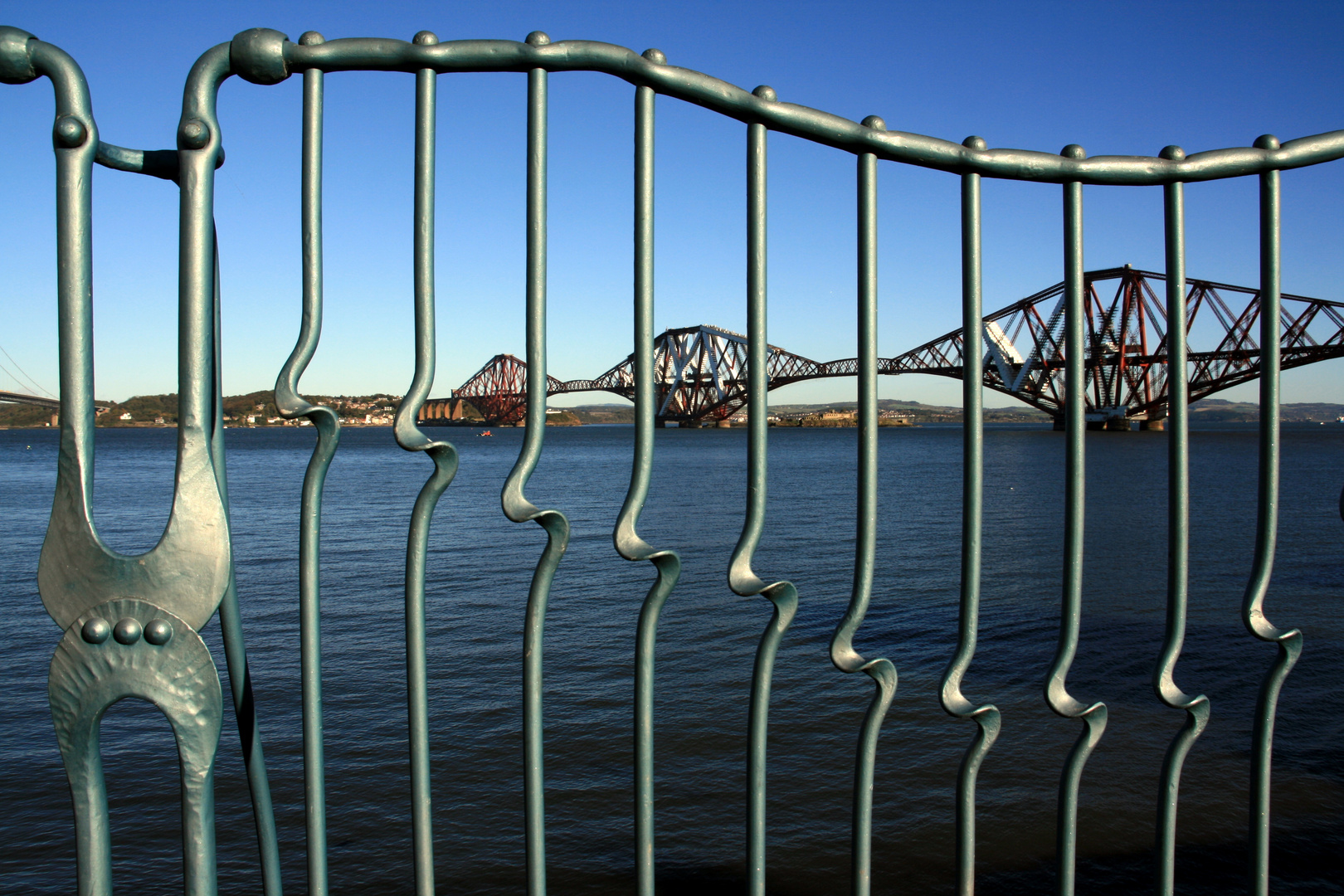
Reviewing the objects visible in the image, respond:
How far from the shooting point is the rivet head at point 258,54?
1150mm

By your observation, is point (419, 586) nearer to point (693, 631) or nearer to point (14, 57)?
point (14, 57)

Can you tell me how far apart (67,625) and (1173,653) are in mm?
1607

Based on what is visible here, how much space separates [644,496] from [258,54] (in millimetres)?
777

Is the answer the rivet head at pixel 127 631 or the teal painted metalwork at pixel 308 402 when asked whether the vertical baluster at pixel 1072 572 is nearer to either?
the teal painted metalwork at pixel 308 402

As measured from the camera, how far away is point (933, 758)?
6.34 meters

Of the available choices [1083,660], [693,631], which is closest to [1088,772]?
[1083,660]

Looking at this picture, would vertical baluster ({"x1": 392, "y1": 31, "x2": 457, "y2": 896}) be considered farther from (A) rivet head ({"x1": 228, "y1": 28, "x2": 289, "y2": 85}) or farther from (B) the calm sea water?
(B) the calm sea water

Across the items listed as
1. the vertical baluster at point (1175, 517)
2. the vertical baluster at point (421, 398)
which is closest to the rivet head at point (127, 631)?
the vertical baluster at point (421, 398)

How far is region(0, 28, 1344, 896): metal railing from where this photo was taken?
110 centimetres

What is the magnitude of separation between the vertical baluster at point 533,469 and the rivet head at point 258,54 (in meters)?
0.32

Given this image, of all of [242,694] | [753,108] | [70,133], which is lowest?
[242,694]

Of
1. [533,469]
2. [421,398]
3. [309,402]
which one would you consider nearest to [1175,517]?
[533,469]

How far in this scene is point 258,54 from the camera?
1.15 m

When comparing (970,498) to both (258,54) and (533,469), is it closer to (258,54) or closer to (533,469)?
(533,469)
